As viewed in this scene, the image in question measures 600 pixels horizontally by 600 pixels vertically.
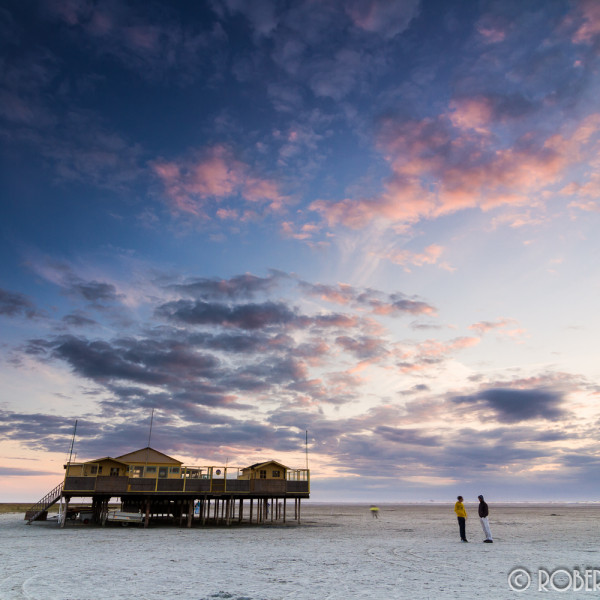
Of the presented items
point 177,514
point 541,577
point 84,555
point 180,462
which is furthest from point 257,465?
point 541,577

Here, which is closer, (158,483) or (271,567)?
(271,567)

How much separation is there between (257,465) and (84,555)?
24.7 metres

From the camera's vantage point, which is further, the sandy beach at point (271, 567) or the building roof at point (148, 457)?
the building roof at point (148, 457)

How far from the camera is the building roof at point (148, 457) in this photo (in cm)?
4575

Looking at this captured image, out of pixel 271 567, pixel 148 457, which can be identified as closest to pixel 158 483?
pixel 148 457

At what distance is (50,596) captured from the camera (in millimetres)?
14297

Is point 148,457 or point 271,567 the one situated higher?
point 148,457

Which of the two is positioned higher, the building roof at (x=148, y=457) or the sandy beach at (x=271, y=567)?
Answer: the building roof at (x=148, y=457)

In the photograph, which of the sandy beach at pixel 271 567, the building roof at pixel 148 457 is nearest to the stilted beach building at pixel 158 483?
the building roof at pixel 148 457

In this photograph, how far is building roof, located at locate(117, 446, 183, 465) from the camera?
45.8 m

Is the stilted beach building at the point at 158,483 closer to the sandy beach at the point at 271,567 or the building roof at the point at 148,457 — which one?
the building roof at the point at 148,457

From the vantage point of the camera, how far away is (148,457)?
45812mm

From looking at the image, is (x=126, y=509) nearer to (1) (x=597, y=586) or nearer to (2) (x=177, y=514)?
(2) (x=177, y=514)

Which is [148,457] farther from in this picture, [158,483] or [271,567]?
[271,567]
